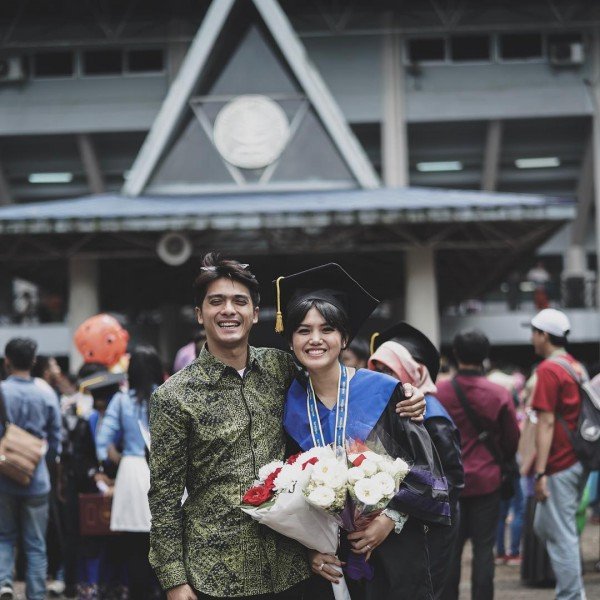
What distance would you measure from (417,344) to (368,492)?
7.14 feet

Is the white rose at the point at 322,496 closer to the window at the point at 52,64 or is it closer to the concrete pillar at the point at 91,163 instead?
the concrete pillar at the point at 91,163

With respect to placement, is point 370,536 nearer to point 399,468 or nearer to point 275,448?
point 399,468

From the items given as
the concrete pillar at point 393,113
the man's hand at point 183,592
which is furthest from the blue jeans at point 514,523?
the concrete pillar at point 393,113

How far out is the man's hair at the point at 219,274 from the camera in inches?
169

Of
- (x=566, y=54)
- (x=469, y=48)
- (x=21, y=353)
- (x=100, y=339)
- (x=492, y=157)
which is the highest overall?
(x=469, y=48)

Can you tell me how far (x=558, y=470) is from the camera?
7270mm

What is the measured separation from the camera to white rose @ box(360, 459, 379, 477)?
3.94m

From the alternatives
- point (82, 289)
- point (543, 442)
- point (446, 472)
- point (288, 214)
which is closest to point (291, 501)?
point (446, 472)

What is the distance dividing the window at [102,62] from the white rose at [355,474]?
100.0 feet

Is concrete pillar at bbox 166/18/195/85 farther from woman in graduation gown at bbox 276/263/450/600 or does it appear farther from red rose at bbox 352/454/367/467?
red rose at bbox 352/454/367/467

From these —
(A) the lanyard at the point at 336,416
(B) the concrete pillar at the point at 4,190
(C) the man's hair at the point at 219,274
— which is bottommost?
(A) the lanyard at the point at 336,416

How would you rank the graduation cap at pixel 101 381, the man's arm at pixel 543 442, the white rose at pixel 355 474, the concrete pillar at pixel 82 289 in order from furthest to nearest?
the concrete pillar at pixel 82 289 → the graduation cap at pixel 101 381 → the man's arm at pixel 543 442 → the white rose at pixel 355 474

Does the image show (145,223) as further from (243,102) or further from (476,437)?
(476,437)

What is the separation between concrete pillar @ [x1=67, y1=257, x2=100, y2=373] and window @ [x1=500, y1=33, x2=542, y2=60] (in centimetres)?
1698
